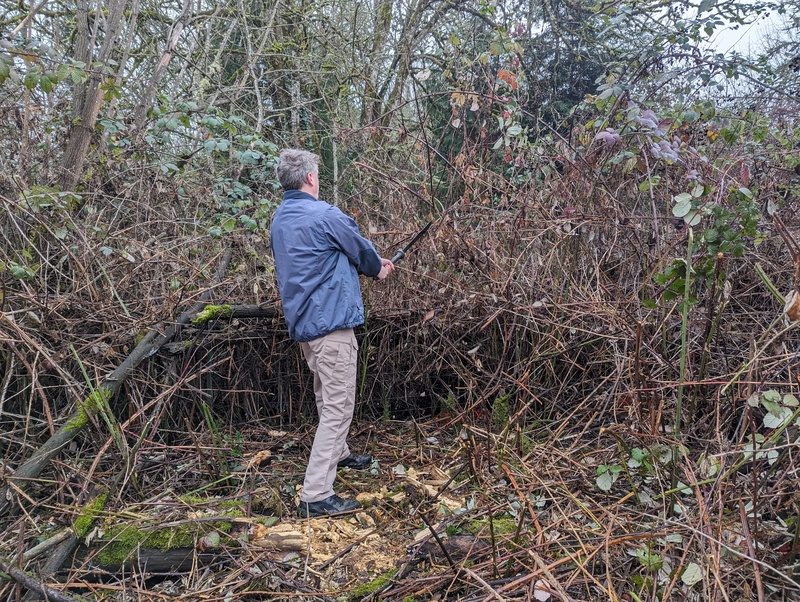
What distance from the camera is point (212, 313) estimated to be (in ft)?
12.9

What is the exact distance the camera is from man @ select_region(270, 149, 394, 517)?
3389 mm

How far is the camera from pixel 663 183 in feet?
13.9

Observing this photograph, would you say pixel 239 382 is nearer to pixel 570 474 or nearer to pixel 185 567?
pixel 185 567

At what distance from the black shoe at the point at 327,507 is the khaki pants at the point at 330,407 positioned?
0.03m

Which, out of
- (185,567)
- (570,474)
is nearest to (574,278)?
(570,474)

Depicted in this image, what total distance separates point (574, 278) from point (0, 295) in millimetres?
3969

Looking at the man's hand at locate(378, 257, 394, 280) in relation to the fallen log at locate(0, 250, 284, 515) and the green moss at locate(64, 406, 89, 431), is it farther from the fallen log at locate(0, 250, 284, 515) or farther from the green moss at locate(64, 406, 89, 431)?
the green moss at locate(64, 406, 89, 431)

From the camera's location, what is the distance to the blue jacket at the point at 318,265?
3.39 m

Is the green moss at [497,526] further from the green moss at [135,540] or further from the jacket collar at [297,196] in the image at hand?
the jacket collar at [297,196]

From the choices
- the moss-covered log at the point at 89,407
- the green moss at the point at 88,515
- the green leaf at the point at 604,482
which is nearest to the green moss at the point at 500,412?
the green leaf at the point at 604,482

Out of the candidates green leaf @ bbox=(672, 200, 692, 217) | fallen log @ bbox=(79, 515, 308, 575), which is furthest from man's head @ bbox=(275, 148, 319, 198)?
green leaf @ bbox=(672, 200, 692, 217)

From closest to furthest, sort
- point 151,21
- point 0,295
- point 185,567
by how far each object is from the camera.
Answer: point 185,567, point 0,295, point 151,21

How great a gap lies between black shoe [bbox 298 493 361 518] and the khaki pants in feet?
0.10

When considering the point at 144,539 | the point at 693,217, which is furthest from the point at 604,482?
the point at 144,539
